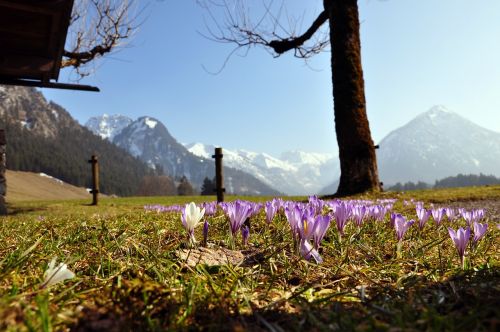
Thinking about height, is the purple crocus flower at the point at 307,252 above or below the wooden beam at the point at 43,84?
below

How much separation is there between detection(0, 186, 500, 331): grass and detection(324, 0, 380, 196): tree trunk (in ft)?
26.9

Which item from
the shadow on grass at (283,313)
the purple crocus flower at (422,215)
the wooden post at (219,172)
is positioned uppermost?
the wooden post at (219,172)

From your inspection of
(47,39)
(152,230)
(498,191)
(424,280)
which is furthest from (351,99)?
(424,280)

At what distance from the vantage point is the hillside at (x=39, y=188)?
4592 inches

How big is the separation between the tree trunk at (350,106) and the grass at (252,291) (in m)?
8.21

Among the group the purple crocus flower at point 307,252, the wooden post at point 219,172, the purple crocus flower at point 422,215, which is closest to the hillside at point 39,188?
the wooden post at point 219,172

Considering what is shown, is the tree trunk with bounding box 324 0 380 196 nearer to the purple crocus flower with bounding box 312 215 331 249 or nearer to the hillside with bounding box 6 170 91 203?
the purple crocus flower with bounding box 312 215 331 249

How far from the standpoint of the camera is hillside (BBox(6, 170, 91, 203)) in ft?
383

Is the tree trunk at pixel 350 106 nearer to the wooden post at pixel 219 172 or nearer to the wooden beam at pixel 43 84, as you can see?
the wooden post at pixel 219 172

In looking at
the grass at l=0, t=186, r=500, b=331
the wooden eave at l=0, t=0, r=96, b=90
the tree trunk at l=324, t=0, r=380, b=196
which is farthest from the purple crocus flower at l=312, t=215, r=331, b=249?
the tree trunk at l=324, t=0, r=380, b=196

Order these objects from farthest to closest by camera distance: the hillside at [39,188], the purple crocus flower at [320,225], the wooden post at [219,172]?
the hillside at [39,188] → the wooden post at [219,172] → the purple crocus flower at [320,225]

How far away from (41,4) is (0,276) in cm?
629

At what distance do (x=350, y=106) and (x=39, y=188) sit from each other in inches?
5413

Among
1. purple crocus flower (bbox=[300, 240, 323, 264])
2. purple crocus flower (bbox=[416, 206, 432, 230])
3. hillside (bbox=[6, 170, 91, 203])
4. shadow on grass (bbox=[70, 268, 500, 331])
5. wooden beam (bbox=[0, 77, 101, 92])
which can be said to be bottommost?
shadow on grass (bbox=[70, 268, 500, 331])
